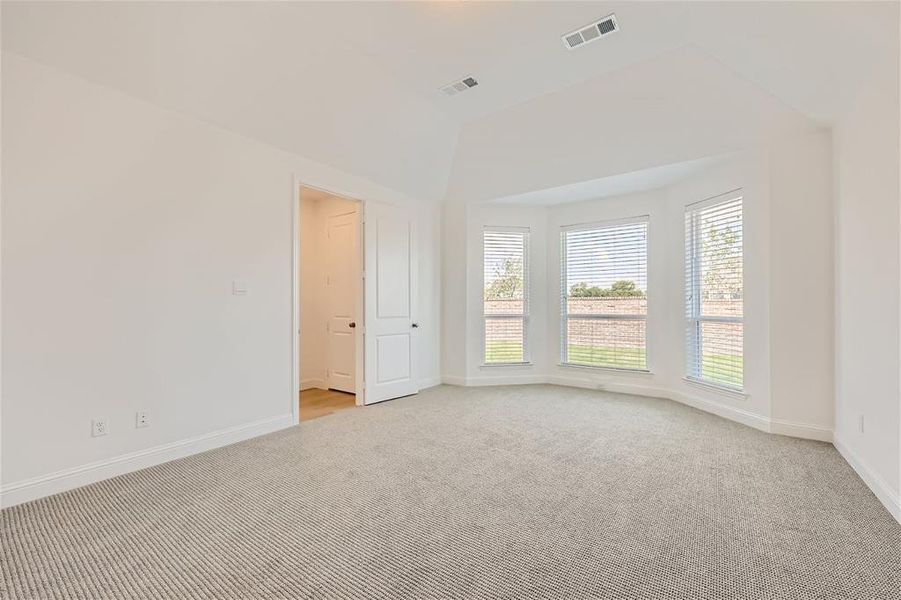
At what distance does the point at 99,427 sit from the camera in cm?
277

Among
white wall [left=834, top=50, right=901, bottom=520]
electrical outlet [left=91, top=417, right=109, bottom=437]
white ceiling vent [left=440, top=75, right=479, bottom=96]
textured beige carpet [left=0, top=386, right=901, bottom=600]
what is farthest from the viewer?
white ceiling vent [left=440, top=75, right=479, bottom=96]

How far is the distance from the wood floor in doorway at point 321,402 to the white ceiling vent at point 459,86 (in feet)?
11.5

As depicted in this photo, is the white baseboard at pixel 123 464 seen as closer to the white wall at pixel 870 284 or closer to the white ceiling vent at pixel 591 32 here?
the white ceiling vent at pixel 591 32

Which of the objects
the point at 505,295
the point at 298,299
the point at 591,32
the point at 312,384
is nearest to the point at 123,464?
the point at 298,299

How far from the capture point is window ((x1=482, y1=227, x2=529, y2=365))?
5.91 meters

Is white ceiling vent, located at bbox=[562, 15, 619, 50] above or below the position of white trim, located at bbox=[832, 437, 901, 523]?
above

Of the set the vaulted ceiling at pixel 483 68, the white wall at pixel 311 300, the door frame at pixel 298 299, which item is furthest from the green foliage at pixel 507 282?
the white wall at pixel 311 300

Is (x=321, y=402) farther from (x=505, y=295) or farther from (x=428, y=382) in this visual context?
(x=505, y=295)

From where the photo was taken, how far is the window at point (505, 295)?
5914 millimetres

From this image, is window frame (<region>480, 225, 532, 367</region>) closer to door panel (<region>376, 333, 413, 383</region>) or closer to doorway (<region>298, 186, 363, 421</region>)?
door panel (<region>376, 333, 413, 383</region>)

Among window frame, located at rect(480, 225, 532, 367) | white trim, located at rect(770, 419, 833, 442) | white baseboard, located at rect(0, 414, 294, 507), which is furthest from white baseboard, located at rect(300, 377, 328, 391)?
white trim, located at rect(770, 419, 833, 442)

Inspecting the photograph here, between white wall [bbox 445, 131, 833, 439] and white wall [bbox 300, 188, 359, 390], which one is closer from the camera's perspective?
white wall [bbox 445, 131, 833, 439]

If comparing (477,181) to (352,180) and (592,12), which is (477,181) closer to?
(352,180)

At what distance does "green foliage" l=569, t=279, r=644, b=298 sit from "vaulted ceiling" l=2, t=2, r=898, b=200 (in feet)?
5.10
